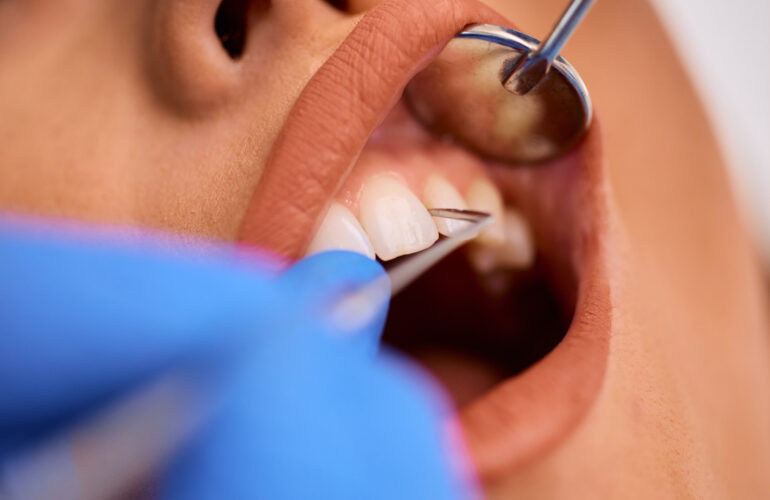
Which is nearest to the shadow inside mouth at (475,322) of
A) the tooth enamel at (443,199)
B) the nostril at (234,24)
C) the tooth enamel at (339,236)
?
the tooth enamel at (443,199)

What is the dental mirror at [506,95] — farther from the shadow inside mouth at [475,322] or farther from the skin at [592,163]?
the shadow inside mouth at [475,322]

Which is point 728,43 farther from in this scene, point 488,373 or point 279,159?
point 279,159

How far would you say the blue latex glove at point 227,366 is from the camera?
39cm

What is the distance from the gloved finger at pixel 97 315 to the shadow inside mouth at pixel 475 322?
30cm

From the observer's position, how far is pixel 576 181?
55 cm

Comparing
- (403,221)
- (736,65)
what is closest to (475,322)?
(403,221)

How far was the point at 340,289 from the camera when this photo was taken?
43 centimetres

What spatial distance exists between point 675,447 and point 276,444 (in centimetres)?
32

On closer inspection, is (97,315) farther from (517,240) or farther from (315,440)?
(517,240)

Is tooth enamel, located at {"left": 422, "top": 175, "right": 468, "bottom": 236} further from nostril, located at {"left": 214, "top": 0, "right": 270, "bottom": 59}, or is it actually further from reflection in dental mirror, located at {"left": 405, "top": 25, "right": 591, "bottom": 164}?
nostril, located at {"left": 214, "top": 0, "right": 270, "bottom": 59}

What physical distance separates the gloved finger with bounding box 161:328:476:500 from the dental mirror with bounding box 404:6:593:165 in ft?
0.87

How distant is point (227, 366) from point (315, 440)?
91 mm

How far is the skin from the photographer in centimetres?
45

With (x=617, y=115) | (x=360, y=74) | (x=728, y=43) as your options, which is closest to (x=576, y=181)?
(x=617, y=115)
